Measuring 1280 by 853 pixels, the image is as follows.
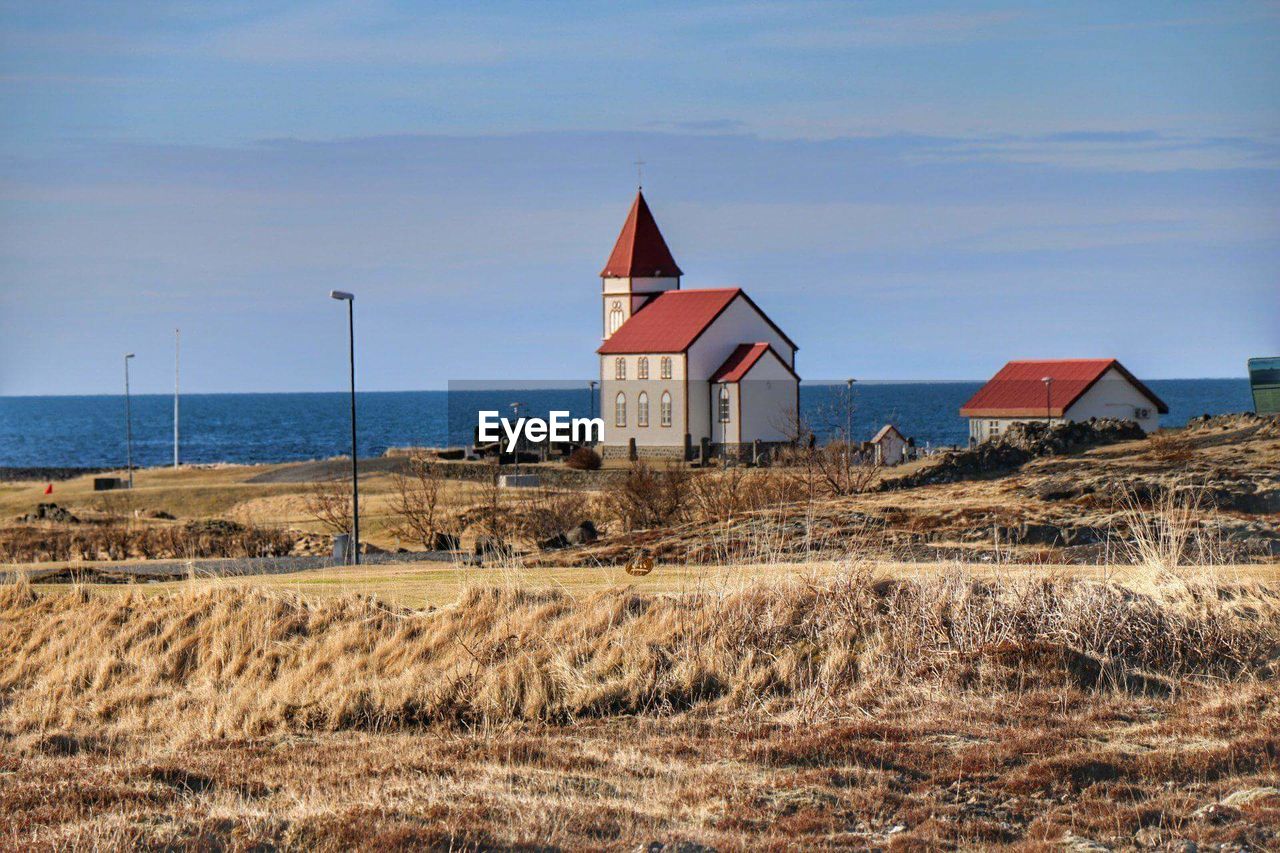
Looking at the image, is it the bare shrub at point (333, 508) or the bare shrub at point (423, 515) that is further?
the bare shrub at point (333, 508)

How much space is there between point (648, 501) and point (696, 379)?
27.9 metres

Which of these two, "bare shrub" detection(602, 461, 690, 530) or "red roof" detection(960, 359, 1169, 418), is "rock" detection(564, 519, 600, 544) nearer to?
"bare shrub" detection(602, 461, 690, 530)

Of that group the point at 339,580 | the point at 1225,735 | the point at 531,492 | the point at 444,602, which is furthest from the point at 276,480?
the point at 1225,735

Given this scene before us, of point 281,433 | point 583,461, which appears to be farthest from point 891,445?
point 281,433

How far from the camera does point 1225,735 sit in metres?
12.7

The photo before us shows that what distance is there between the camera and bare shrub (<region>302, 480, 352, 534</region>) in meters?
44.9

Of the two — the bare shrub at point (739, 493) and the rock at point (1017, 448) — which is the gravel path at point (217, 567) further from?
the rock at point (1017, 448)

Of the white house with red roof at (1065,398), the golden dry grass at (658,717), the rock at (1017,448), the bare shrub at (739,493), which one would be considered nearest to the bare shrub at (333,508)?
the bare shrub at (739,493)

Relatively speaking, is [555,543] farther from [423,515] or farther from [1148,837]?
[1148,837]

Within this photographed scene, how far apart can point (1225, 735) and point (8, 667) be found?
49.3ft

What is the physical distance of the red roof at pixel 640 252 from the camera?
236 ft

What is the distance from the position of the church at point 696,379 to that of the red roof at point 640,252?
6.5 inches

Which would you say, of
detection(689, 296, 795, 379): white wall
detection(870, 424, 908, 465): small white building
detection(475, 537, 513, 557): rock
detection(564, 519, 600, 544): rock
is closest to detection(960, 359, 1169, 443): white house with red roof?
detection(870, 424, 908, 465): small white building

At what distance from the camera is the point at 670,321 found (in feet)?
228
